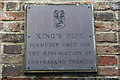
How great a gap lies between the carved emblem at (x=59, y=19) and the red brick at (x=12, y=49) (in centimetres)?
32

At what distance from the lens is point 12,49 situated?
143cm

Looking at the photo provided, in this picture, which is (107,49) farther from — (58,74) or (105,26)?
(58,74)

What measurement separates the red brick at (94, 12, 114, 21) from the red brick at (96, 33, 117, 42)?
0.12 meters

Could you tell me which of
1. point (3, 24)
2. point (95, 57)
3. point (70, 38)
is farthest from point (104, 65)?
point (3, 24)

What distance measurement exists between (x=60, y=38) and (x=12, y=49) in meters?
0.36

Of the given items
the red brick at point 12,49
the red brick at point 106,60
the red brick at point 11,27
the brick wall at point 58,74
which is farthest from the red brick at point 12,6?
the red brick at point 106,60

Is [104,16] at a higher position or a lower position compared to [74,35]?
higher

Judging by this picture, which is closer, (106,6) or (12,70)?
(12,70)

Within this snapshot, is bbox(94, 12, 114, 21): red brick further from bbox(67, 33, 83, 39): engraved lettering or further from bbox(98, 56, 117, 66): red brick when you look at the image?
bbox(98, 56, 117, 66): red brick

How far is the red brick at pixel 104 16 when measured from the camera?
1.48 meters

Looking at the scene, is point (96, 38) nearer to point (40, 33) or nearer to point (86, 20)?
point (86, 20)

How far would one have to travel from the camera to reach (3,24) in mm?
1479

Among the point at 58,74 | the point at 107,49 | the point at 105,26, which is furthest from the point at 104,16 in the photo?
the point at 58,74

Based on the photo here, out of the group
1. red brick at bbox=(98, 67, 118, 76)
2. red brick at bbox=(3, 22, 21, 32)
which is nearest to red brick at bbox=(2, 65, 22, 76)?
red brick at bbox=(3, 22, 21, 32)
